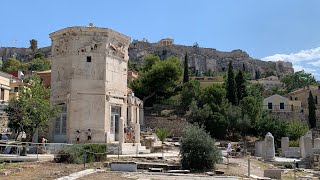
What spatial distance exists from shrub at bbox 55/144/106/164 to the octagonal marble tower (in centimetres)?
561

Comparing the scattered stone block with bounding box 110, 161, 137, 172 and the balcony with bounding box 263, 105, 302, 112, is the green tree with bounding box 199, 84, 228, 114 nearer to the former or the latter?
the balcony with bounding box 263, 105, 302, 112

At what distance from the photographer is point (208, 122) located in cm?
4653

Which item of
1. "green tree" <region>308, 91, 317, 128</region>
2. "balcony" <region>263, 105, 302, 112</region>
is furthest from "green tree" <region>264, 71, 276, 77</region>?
"green tree" <region>308, 91, 317, 128</region>

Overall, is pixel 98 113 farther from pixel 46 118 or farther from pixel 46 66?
pixel 46 66

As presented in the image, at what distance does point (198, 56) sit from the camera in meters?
135

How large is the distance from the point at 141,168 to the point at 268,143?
13.8 metres

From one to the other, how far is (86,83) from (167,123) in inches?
993

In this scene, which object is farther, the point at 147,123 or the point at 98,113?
the point at 147,123

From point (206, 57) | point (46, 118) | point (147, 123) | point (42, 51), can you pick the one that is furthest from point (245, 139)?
point (42, 51)

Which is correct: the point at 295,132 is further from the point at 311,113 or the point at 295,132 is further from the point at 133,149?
the point at 133,149

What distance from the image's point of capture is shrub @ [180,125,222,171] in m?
18.5

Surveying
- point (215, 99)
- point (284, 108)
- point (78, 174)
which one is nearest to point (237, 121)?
point (215, 99)

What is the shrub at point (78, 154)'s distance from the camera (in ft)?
62.0

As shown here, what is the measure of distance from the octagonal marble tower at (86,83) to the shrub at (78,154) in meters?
5.61
